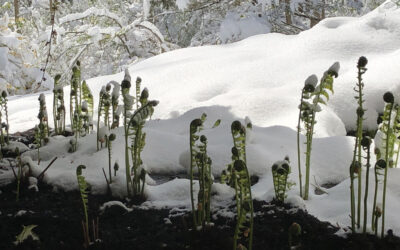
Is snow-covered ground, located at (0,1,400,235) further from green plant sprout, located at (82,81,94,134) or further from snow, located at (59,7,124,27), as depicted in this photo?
snow, located at (59,7,124,27)

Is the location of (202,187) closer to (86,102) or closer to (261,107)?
(86,102)

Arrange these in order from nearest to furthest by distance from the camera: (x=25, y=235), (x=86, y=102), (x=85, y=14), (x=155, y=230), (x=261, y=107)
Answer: (x=25, y=235)
(x=155, y=230)
(x=86, y=102)
(x=261, y=107)
(x=85, y=14)

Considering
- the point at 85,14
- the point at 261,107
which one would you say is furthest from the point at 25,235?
the point at 85,14

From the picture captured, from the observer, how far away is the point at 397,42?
11.8 ft

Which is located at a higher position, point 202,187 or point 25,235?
point 202,187

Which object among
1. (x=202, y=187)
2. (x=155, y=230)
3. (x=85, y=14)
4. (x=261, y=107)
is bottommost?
(x=155, y=230)

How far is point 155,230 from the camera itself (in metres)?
1.29

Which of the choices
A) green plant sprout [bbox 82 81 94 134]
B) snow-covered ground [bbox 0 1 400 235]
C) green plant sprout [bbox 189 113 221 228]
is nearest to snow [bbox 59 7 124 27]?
snow-covered ground [bbox 0 1 400 235]

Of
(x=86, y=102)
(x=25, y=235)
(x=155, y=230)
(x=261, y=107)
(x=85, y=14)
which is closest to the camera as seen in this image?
(x=25, y=235)

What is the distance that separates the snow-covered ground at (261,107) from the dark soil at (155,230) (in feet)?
0.34

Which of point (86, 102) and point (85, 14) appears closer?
point (86, 102)

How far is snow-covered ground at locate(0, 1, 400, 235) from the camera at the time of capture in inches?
63.9

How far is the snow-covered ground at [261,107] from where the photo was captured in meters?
1.62

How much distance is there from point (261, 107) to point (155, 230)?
169 cm
